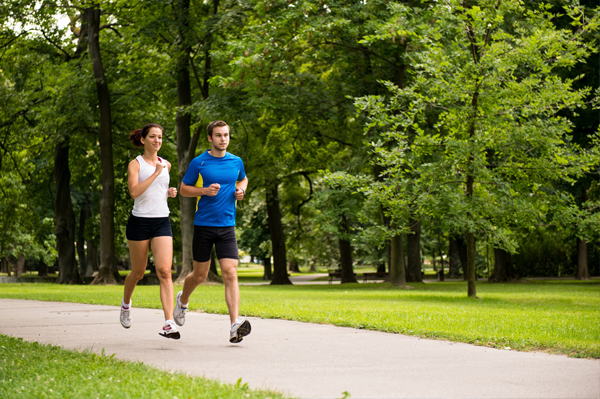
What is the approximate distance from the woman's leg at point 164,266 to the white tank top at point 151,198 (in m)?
0.28

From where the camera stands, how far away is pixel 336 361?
221 inches

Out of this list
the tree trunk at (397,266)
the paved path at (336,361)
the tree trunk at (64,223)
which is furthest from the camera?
the tree trunk at (64,223)

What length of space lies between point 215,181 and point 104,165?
20954 millimetres

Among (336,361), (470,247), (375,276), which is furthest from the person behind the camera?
(375,276)

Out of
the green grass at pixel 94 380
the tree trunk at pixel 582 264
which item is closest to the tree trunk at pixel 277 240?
the tree trunk at pixel 582 264

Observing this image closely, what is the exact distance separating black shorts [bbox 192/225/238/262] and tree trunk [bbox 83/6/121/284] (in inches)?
791

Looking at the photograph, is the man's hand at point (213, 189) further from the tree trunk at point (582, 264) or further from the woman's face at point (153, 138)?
the tree trunk at point (582, 264)

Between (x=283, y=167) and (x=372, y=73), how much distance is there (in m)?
6.96

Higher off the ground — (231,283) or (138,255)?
(138,255)

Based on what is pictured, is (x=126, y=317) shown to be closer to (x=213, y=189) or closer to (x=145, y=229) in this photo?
(x=145, y=229)

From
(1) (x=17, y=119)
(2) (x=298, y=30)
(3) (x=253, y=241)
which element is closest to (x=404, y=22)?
(2) (x=298, y=30)

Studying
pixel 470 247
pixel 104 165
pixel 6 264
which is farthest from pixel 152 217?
pixel 6 264

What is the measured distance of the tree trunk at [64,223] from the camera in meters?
29.1

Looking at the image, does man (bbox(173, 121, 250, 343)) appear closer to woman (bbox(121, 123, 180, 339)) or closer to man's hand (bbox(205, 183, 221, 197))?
man's hand (bbox(205, 183, 221, 197))
